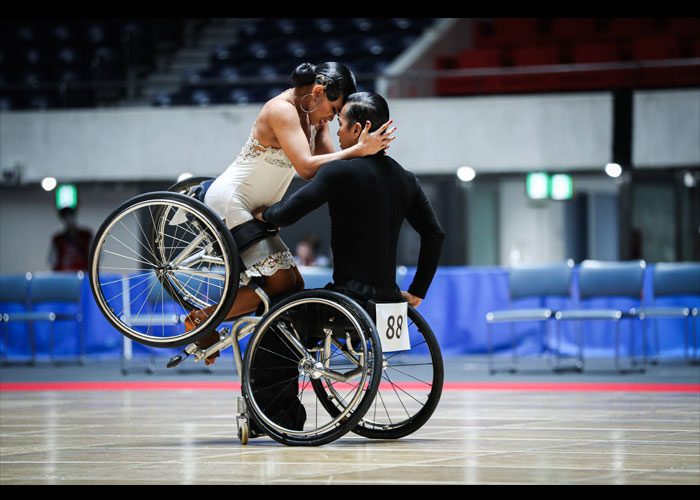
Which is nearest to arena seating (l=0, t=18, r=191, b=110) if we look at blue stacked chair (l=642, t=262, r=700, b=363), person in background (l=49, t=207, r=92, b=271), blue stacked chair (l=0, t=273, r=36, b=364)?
person in background (l=49, t=207, r=92, b=271)

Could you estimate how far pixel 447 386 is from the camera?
20.7 feet

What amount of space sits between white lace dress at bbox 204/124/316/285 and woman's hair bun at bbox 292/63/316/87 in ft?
0.84

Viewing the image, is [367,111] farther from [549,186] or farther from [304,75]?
[549,186]

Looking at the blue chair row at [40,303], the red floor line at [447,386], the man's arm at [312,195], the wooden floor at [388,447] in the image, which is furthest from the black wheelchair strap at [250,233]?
the blue chair row at [40,303]

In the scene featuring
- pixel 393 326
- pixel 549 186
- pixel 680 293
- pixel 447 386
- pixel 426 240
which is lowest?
pixel 447 386

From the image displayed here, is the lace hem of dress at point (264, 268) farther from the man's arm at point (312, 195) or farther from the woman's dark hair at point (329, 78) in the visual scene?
the woman's dark hair at point (329, 78)

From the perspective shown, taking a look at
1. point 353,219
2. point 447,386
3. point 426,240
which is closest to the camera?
point 353,219

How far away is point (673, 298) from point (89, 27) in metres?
9.35

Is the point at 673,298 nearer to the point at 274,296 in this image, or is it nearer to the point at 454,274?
the point at 454,274

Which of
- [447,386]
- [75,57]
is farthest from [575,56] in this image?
[447,386]

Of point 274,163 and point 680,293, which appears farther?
point 680,293

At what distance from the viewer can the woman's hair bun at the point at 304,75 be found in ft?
11.4

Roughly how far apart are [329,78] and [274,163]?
36 centimetres

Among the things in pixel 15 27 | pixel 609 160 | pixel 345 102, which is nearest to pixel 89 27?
pixel 15 27
